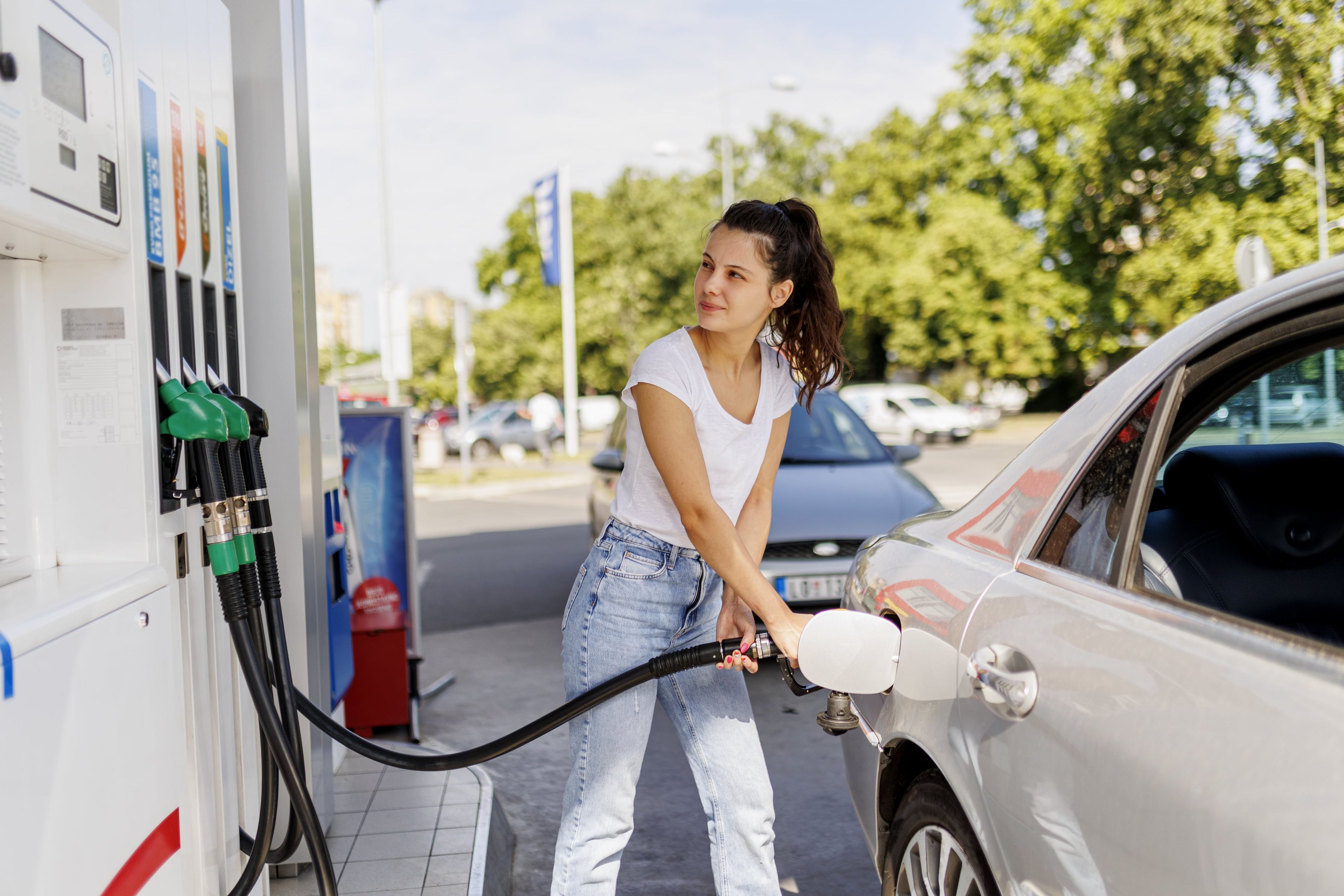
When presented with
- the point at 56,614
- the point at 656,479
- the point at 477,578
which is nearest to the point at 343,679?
the point at 656,479

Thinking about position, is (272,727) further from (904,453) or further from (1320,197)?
(1320,197)

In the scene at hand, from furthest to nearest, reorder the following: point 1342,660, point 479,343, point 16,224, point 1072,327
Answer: point 479,343 → point 1072,327 → point 16,224 → point 1342,660

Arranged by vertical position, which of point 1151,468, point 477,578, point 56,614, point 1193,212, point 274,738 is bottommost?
point 477,578

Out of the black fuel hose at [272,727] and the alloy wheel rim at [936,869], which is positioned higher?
the black fuel hose at [272,727]

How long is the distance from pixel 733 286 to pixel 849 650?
0.85 meters

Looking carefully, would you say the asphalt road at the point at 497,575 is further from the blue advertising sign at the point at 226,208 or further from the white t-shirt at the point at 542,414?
the white t-shirt at the point at 542,414

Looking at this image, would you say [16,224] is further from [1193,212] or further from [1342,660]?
[1193,212]

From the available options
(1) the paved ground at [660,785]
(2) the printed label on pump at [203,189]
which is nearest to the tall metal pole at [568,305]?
(1) the paved ground at [660,785]

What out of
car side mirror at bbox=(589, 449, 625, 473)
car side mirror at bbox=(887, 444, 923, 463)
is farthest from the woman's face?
car side mirror at bbox=(887, 444, 923, 463)

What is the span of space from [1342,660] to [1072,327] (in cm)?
3057

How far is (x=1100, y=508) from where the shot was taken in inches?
79.0

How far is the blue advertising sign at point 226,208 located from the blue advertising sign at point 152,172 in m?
0.42

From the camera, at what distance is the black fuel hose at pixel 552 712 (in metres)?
2.47

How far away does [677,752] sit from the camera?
5203 millimetres
